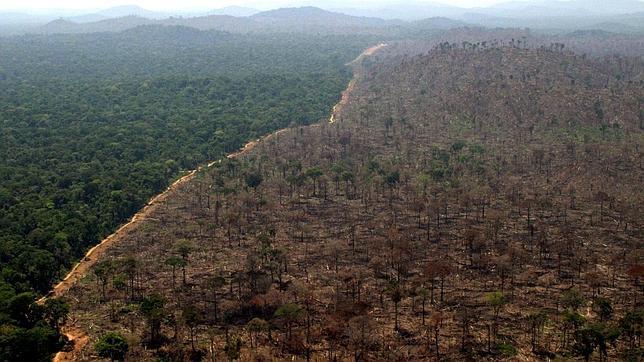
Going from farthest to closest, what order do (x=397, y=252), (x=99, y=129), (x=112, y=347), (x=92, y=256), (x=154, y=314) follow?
1. (x=99, y=129)
2. (x=92, y=256)
3. (x=397, y=252)
4. (x=154, y=314)
5. (x=112, y=347)

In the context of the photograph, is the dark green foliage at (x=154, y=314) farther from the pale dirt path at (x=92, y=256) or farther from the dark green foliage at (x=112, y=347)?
the pale dirt path at (x=92, y=256)

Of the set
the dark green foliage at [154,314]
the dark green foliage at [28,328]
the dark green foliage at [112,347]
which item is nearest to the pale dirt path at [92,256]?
the dark green foliage at [28,328]

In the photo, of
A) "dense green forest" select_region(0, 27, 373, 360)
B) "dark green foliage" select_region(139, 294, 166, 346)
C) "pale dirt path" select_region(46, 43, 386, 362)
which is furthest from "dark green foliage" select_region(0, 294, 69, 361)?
"dark green foliage" select_region(139, 294, 166, 346)

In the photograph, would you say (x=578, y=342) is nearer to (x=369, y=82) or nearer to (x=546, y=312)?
(x=546, y=312)

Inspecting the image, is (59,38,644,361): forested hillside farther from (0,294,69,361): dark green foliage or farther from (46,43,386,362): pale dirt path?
(0,294,69,361): dark green foliage

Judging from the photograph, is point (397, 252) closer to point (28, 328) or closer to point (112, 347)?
point (112, 347)

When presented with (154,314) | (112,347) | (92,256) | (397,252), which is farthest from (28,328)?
(397,252)

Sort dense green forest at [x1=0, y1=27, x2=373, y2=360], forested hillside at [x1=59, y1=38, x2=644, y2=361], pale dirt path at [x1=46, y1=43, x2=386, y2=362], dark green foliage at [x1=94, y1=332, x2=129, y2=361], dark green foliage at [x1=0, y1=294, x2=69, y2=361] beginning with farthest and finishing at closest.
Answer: dense green forest at [x1=0, y1=27, x2=373, y2=360] → pale dirt path at [x1=46, y1=43, x2=386, y2=362] → forested hillside at [x1=59, y1=38, x2=644, y2=361] → dark green foliage at [x1=94, y1=332, x2=129, y2=361] → dark green foliage at [x1=0, y1=294, x2=69, y2=361]
